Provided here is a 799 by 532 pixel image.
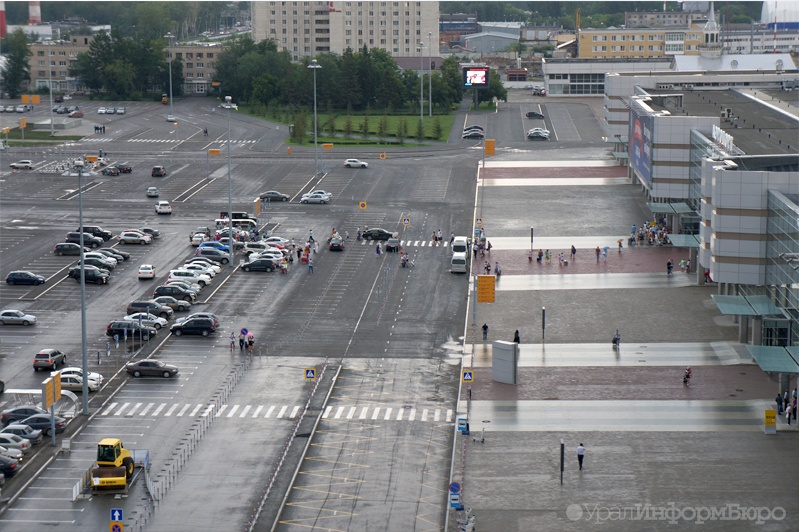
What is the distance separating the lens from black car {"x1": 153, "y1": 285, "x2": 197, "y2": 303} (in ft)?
299

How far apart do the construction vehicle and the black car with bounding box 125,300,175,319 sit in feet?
92.8

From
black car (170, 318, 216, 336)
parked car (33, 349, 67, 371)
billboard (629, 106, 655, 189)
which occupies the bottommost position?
parked car (33, 349, 67, 371)

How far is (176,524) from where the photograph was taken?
53906mm

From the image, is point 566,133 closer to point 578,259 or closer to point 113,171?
point 113,171

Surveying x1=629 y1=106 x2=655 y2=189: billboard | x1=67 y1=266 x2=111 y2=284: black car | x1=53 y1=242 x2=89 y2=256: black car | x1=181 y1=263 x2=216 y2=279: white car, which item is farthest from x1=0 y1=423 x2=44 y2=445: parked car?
x1=629 y1=106 x2=655 y2=189: billboard

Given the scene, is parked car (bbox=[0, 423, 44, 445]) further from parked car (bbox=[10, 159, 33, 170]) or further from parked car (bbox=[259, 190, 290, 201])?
parked car (bbox=[10, 159, 33, 170])

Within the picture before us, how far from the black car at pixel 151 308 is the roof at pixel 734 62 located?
118m

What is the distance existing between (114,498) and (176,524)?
13.9 ft

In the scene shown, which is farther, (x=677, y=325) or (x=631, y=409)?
(x=677, y=325)

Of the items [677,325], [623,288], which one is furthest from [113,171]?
[677,325]

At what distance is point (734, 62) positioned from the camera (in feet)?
621

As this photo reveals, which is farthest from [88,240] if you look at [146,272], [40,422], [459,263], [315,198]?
[40,422]

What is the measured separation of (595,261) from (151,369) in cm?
4137

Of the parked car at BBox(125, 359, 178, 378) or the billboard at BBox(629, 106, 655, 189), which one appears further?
the billboard at BBox(629, 106, 655, 189)
